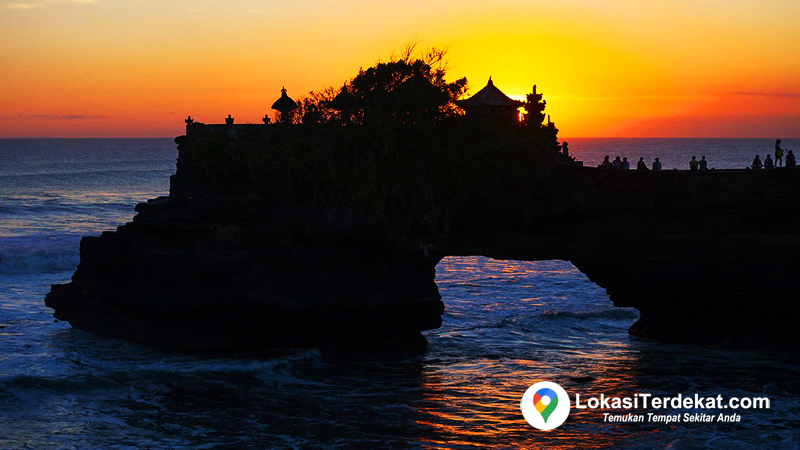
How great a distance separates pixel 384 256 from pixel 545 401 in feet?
17.8

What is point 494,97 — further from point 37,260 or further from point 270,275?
point 37,260

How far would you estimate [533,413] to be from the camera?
52.1 ft

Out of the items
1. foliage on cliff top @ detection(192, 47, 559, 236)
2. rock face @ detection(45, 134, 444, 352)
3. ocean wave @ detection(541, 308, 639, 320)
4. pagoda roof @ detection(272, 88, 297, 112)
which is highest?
pagoda roof @ detection(272, 88, 297, 112)

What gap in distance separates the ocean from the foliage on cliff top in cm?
379

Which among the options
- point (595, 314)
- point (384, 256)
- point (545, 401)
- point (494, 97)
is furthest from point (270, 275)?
point (595, 314)

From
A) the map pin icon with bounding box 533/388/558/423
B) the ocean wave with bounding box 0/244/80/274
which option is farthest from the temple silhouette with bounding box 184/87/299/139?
the ocean wave with bounding box 0/244/80/274

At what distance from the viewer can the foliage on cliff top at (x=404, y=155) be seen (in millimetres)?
19781

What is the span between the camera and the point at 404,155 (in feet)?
65.5

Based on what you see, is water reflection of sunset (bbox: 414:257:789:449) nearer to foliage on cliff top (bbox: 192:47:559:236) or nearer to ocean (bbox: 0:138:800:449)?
ocean (bbox: 0:138:800:449)

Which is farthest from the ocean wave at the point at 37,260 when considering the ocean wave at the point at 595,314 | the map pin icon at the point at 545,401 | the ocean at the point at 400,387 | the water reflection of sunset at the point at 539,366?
the map pin icon at the point at 545,401

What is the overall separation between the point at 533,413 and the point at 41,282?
22.2 m

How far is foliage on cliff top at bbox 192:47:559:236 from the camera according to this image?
1978cm

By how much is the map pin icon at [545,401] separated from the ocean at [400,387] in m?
0.43

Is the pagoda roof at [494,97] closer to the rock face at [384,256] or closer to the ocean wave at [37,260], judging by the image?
the rock face at [384,256]
